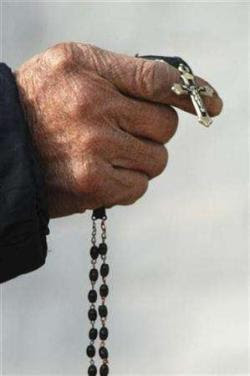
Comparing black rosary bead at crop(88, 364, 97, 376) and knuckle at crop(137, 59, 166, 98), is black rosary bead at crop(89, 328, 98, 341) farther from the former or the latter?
knuckle at crop(137, 59, 166, 98)

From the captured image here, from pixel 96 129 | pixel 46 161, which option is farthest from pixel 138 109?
Result: pixel 46 161

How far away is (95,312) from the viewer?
10.4 ft

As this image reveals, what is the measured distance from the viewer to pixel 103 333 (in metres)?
3.07

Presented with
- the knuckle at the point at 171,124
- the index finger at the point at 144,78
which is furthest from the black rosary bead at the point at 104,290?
the index finger at the point at 144,78

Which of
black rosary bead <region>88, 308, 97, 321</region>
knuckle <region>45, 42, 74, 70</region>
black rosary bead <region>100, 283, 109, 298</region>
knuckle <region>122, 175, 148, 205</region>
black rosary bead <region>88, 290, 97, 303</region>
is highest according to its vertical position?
knuckle <region>45, 42, 74, 70</region>

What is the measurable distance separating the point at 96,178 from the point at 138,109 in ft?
0.92

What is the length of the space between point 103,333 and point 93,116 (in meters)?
0.76

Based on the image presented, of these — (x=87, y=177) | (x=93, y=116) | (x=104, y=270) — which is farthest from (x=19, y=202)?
(x=104, y=270)

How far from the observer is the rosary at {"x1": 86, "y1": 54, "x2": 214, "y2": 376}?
2.98 m

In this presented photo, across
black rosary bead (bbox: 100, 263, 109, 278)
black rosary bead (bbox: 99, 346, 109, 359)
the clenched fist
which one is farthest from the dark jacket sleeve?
black rosary bead (bbox: 99, 346, 109, 359)

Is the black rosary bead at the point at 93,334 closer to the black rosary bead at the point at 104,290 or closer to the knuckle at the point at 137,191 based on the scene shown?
the black rosary bead at the point at 104,290

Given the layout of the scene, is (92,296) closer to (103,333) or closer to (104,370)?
(103,333)

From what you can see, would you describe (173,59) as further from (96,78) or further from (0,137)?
(0,137)

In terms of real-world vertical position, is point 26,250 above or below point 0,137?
below
